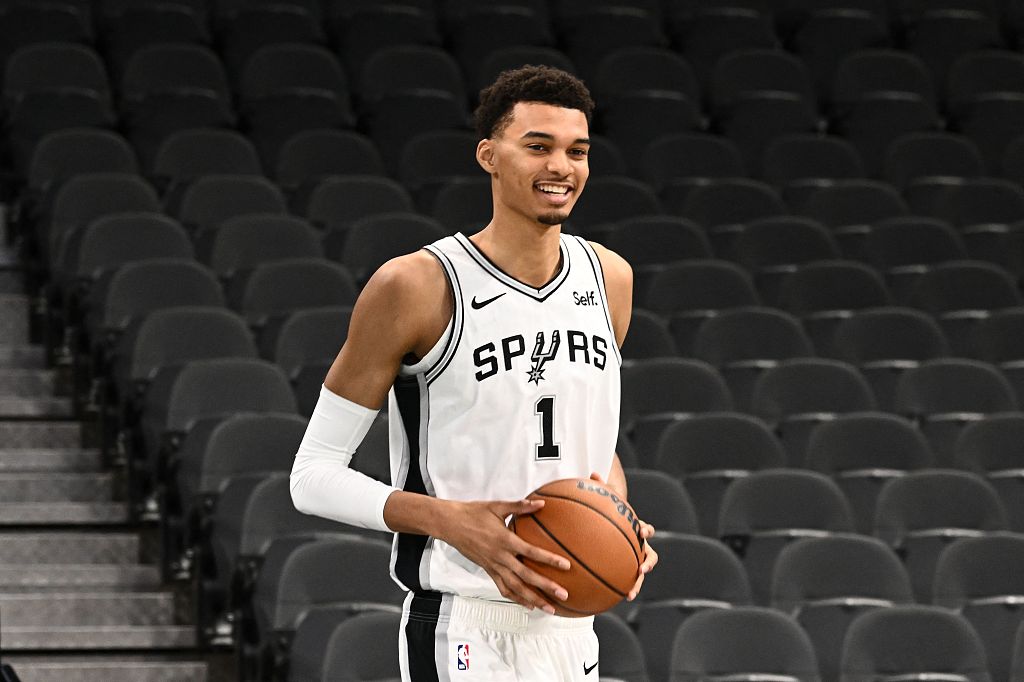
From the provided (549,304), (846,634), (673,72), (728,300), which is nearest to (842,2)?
(673,72)

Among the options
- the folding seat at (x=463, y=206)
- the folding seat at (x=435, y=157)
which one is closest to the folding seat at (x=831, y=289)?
the folding seat at (x=463, y=206)

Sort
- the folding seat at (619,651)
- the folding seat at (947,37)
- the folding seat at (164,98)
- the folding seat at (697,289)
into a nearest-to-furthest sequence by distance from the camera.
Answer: the folding seat at (619,651), the folding seat at (697,289), the folding seat at (164,98), the folding seat at (947,37)

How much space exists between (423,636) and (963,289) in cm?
540

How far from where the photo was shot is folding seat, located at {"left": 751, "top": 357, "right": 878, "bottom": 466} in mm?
6598

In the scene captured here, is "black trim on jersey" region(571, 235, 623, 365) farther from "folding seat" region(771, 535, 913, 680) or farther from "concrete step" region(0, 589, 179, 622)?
"concrete step" region(0, 589, 179, 622)

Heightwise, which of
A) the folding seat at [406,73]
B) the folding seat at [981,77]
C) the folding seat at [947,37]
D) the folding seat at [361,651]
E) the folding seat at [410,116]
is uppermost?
the folding seat at [947,37]

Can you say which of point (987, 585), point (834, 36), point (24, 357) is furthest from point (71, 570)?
point (834, 36)

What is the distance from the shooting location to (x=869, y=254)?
7922 millimetres

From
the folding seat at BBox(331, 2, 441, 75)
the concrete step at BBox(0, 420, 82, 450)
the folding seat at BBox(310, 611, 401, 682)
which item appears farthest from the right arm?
the folding seat at BBox(331, 2, 441, 75)

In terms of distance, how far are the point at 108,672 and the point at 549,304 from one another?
3202 millimetres

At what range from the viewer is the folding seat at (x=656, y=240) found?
7559mm

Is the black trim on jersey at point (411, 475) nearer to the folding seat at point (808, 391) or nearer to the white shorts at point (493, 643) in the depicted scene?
the white shorts at point (493, 643)

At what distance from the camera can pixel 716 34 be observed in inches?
378

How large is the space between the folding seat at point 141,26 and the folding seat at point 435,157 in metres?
1.37
